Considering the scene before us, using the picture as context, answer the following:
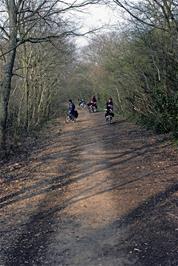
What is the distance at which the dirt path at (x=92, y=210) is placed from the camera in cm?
635

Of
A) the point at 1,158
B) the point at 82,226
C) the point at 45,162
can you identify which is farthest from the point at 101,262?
the point at 1,158

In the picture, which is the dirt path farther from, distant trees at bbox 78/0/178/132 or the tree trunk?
distant trees at bbox 78/0/178/132

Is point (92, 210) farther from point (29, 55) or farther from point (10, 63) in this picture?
point (29, 55)

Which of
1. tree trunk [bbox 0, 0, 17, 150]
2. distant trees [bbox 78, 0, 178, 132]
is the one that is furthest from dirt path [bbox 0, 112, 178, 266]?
distant trees [bbox 78, 0, 178, 132]

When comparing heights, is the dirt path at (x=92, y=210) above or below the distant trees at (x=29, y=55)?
below

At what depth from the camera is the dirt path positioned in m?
6.35

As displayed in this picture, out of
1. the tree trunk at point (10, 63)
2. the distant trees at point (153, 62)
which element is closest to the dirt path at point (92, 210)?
the tree trunk at point (10, 63)

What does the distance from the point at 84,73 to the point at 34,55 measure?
122 ft

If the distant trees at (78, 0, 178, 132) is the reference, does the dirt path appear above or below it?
below

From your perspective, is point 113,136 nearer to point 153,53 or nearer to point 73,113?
point 153,53

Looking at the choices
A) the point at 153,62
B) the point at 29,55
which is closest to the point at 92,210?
the point at 153,62

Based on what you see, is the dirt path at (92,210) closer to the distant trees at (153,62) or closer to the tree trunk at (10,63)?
the tree trunk at (10,63)

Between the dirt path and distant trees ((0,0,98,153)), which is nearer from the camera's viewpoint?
the dirt path

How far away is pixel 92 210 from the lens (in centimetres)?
857
